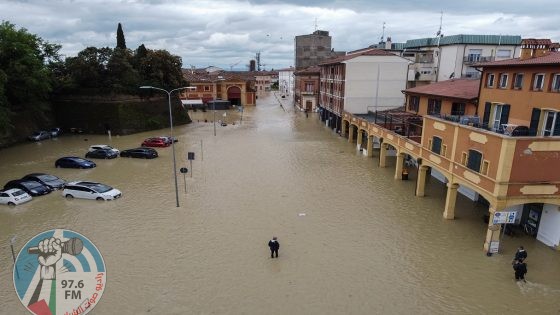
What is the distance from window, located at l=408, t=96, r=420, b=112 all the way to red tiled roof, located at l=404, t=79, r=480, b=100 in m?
1.01

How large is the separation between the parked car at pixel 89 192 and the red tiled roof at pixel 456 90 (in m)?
29.3

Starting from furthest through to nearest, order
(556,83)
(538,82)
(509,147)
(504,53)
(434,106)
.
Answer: (504,53), (434,106), (538,82), (556,83), (509,147)

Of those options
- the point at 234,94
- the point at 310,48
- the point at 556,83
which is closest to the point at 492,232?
the point at 556,83

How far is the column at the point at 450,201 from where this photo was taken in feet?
76.6

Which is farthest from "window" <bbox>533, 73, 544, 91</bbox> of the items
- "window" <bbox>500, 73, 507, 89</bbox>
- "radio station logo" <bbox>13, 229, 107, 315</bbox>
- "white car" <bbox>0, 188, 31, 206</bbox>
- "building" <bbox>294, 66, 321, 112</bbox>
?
"building" <bbox>294, 66, 321, 112</bbox>

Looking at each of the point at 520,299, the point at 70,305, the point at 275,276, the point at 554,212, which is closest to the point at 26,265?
the point at 70,305

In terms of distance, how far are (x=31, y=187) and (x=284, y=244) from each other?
2172 centimetres

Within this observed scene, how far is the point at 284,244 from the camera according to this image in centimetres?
2086

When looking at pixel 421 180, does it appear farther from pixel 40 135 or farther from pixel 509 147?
pixel 40 135

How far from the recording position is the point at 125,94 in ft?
194

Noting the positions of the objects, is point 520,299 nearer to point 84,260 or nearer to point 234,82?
point 84,260

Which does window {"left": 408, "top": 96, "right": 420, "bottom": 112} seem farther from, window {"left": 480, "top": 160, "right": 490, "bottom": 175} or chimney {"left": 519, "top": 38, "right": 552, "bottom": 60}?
window {"left": 480, "top": 160, "right": 490, "bottom": 175}

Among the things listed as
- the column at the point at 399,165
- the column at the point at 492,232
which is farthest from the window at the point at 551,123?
the column at the point at 399,165

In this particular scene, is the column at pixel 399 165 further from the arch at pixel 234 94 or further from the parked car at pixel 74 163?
the arch at pixel 234 94
